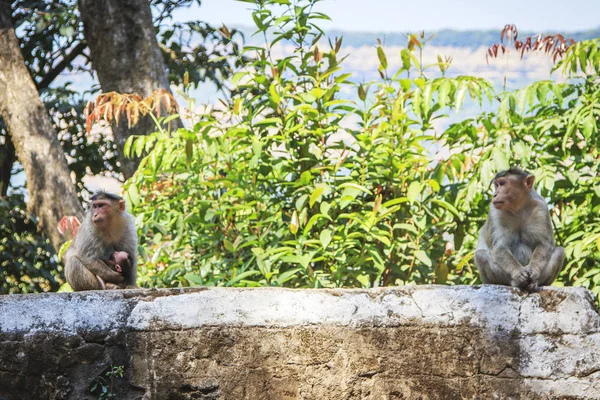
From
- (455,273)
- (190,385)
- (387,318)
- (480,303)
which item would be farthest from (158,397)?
(455,273)

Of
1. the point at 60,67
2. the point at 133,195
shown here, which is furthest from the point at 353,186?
the point at 60,67

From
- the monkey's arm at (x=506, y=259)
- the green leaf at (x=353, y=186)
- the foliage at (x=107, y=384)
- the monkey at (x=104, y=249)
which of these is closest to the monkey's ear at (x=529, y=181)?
the monkey's arm at (x=506, y=259)

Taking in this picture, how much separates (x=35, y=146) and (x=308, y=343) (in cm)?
437

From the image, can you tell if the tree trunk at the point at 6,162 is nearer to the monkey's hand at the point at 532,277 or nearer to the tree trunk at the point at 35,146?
the tree trunk at the point at 35,146

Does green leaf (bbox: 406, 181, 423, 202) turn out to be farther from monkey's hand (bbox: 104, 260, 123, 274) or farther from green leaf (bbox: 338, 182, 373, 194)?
monkey's hand (bbox: 104, 260, 123, 274)

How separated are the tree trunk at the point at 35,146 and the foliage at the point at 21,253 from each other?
0.99 meters

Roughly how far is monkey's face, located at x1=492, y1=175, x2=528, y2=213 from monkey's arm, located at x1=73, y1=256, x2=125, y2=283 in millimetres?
2111

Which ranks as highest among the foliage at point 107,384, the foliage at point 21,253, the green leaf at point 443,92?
the green leaf at point 443,92

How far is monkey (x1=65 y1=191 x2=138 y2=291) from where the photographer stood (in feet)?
14.6

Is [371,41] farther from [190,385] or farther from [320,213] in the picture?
[190,385]

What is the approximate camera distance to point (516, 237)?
4.39 m

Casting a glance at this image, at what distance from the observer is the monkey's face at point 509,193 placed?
4.27 m

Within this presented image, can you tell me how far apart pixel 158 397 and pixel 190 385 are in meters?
0.14

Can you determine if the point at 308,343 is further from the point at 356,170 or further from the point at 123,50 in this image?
the point at 123,50
